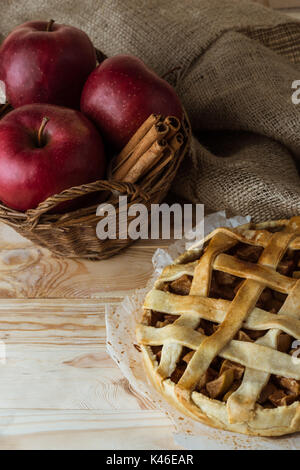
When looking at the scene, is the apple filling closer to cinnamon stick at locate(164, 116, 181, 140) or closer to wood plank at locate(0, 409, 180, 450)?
wood plank at locate(0, 409, 180, 450)

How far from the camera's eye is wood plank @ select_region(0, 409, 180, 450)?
695 millimetres

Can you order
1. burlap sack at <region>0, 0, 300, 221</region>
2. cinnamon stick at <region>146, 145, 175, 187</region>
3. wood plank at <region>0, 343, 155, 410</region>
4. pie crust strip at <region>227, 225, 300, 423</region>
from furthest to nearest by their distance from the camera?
burlap sack at <region>0, 0, 300, 221</region>, cinnamon stick at <region>146, 145, 175, 187</region>, wood plank at <region>0, 343, 155, 410</region>, pie crust strip at <region>227, 225, 300, 423</region>

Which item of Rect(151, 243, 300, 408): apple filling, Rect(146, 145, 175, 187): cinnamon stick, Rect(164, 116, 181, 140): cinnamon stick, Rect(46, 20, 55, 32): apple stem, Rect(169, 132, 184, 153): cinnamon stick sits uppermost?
Rect(46, 20, 55, 32): apple stem

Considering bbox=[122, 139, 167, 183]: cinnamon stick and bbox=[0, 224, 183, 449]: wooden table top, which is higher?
bbox=[122, 139, 167, 183]: cinnamon stick

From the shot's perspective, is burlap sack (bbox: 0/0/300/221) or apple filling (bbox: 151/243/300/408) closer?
apple filling (bbox: 151/243/300/408)

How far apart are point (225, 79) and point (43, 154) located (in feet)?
1.38

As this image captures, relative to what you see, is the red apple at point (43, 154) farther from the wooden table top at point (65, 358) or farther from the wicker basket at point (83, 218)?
the wooden table top at point (65, 358)

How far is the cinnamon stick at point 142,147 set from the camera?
0.82 metres

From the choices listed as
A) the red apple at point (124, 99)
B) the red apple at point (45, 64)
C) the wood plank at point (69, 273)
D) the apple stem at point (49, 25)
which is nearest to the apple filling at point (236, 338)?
the wood plank at point (69, 273)

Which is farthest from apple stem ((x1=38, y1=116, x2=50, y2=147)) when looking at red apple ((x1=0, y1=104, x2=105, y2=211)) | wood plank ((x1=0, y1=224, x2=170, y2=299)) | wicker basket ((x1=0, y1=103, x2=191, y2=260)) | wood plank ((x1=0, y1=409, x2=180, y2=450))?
wood plank ((x1=0, y1=409, x2=180, y2=450))

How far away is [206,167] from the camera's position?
986mm

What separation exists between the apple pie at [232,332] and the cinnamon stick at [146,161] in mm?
139

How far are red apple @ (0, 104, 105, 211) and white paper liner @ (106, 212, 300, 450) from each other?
183 mm
